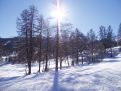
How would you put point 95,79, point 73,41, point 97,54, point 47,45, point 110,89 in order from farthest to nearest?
point 97,54, point 73,41, point 47,45, point 95,79, point 110,89

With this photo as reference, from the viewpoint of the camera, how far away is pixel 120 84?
13.9 m

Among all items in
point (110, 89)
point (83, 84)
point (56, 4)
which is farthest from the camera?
point (56, 4)

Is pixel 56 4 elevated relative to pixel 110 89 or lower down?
elevated

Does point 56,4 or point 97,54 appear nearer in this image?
point 56,4

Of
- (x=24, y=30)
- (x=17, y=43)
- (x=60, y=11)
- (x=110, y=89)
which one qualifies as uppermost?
(x=60, y=11)

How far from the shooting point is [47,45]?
39312 mm

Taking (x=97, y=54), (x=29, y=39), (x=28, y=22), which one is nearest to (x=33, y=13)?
(x=28, y=22)

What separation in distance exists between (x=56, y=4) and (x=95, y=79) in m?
16.1

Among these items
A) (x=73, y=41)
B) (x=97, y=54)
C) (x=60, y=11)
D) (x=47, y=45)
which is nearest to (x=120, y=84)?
(x=60, y=11)

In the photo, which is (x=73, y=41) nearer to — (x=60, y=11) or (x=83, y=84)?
(x=60, y=11)

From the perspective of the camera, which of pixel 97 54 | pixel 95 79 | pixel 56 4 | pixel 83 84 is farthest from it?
pixel 97 54

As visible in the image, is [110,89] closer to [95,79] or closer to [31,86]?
[95,79]

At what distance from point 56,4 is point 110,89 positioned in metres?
18.6

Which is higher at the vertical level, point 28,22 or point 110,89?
point 28,22
